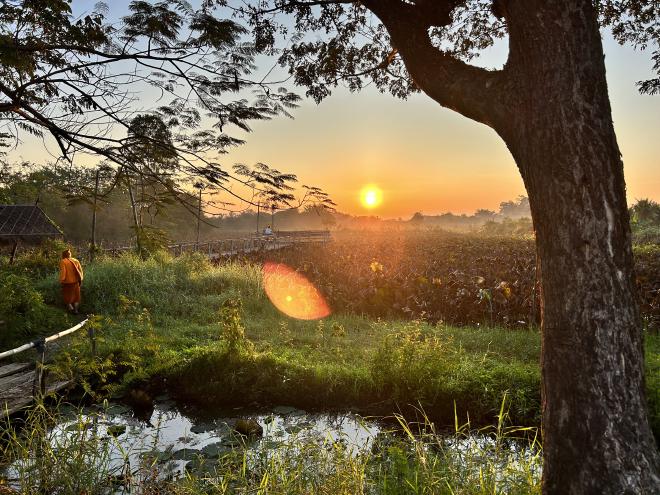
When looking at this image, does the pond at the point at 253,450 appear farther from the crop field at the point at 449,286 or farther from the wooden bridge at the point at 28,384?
the crop field at the point at 449,286

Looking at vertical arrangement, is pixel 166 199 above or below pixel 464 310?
above

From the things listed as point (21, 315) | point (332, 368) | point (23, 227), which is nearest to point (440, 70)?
point (332, 368)

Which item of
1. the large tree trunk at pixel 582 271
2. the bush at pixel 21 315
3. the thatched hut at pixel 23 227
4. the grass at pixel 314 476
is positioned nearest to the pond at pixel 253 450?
the grass at pixel 314 476

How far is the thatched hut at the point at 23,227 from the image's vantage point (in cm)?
2267

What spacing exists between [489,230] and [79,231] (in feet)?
134

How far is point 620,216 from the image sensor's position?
2.71 meters

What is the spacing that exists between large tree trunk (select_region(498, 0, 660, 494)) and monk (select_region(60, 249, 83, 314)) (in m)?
11.0

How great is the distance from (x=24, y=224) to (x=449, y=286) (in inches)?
852

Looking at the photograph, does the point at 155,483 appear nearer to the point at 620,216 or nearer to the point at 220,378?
the point at 220,378

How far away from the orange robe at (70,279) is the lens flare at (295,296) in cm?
484

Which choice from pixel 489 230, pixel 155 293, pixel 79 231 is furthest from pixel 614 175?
pixel 79 231

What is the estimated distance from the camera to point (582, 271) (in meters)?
2.67

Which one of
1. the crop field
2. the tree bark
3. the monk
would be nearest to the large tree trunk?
the tree bark

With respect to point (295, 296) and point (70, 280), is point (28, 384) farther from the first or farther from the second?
point (295, 296)
